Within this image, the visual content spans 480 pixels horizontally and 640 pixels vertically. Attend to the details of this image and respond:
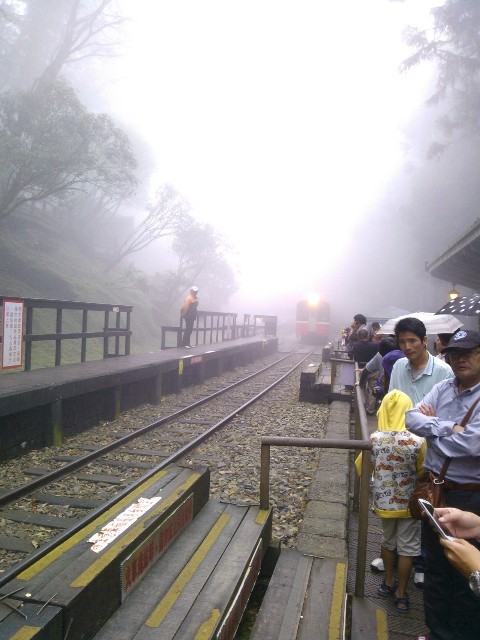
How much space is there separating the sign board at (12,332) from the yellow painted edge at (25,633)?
5.11m

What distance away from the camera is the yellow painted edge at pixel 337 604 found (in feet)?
7.52

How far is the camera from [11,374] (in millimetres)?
6758

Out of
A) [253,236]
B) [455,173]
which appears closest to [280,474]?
[455,173]

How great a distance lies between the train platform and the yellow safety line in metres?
3.25

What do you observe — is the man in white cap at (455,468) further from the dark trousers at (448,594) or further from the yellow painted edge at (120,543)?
the yellow painted edge at (120,543)

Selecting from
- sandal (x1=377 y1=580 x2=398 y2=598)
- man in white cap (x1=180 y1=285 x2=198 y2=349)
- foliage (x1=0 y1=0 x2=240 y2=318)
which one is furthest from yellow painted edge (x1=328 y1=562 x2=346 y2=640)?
foliage (x1=0 y1=0 x2=240 y2=318)

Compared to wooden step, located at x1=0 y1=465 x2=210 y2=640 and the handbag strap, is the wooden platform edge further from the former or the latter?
wooden step, located at x1=0 y1=465 x2=210 y2=640

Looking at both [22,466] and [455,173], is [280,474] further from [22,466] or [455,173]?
[455,173]

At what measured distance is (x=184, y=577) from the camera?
2.43m

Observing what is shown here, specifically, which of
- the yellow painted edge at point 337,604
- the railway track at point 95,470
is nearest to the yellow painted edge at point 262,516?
the yellow painted edge at point 337,604

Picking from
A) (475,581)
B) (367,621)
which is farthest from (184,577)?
(475,581)

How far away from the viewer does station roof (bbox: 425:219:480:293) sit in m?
11.5

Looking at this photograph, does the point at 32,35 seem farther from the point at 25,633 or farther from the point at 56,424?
the point at 25,633

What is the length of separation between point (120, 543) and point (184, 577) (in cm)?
40
